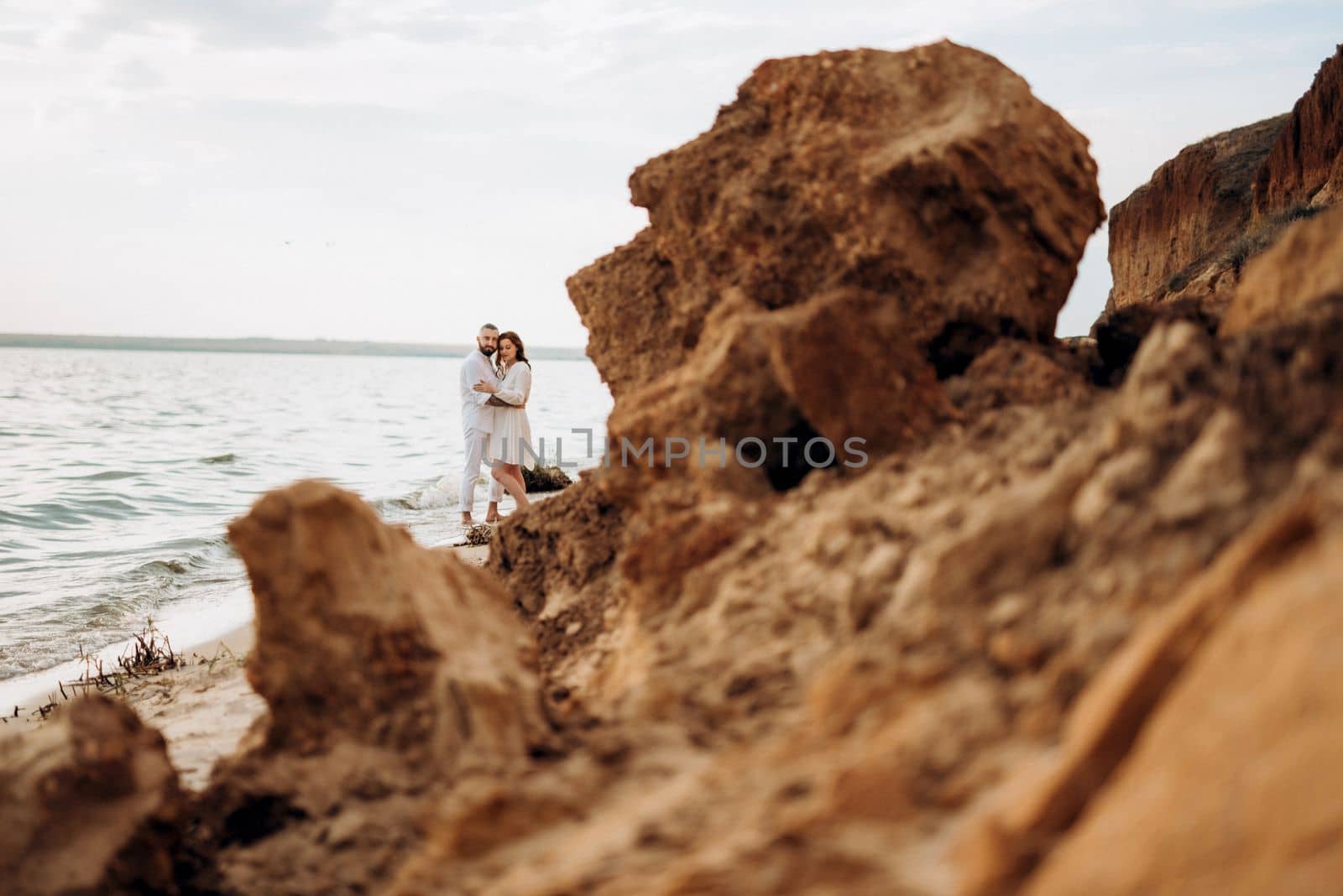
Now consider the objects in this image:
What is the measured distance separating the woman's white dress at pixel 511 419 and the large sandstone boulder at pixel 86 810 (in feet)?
26.5

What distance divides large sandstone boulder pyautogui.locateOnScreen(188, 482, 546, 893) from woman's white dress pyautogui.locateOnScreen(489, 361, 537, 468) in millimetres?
7839

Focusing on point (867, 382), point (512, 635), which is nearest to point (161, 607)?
point (512, 635)

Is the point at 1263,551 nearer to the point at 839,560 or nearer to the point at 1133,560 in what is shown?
the point at 1133,560

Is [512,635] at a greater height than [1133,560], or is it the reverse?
[1133,560]

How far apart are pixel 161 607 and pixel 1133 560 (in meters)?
7.87

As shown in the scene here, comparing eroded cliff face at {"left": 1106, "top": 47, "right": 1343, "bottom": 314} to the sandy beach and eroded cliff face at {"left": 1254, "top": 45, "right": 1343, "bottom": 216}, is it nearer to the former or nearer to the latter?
eroded cliff face at {"left": 1254, "top": 45, "right": 1343, "bottom": 216}

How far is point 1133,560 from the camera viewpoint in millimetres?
1797

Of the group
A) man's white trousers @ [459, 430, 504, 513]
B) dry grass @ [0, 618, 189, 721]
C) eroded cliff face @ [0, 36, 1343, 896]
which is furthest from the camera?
man's white trousers @ [459, 430, 504, 513]

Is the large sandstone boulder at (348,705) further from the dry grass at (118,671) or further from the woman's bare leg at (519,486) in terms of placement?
the woman's bare leg at (519,486)

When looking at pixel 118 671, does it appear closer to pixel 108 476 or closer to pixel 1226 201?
pixel 108 476

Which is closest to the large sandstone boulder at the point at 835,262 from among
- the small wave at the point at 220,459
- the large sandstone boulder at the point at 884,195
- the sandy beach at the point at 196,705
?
the large sandstone boulder at the point at 884,195

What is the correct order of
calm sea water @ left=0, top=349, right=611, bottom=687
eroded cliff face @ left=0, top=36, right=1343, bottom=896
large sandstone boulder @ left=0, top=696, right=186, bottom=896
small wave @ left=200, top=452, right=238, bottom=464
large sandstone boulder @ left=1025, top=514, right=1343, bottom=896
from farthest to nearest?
1. small wave @ left=200, top=452, right=238, bottom=464
2. calm sea water @ left=0, top=349, right=611, bottom=687
3. large sandstone boulder @ left=0, top=696, right=186, bottom=896
4. eroded cliff face @ left=0, top=36, right=1343, bottom=896
5. large sandstone boulder @ left=1025, top=514, right=1343, bottom=896

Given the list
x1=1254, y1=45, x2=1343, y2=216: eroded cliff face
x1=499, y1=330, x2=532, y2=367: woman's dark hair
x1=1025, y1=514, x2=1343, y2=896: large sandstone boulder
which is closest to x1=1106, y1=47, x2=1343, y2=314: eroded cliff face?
x1=1254, y1=45, x2=1343, y2=216: eroded cliff face

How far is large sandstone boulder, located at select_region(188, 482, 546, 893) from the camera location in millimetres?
2361
